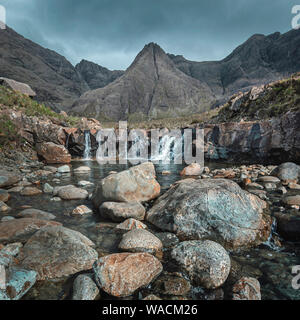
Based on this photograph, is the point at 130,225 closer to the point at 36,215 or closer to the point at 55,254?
the point at 55,254

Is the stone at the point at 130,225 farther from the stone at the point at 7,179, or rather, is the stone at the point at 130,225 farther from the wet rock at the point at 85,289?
the stone at the point at 7,179

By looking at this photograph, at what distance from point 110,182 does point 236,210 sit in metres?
3.59

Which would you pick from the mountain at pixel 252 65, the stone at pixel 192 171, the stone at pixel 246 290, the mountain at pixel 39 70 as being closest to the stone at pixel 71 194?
the stone at pixel 246 290

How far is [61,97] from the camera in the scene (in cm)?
9675

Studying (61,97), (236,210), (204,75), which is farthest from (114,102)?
(236,210)

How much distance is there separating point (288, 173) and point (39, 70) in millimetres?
131057

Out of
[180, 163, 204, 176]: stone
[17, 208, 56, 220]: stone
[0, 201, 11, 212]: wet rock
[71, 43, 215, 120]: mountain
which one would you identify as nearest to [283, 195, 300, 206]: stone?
[180, 163, 204, 176]: stone

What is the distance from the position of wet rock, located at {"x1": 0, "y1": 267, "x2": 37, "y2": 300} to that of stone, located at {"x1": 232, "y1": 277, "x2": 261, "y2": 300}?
113 inches

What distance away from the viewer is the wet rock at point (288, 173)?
833 cm

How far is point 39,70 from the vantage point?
10625 cm

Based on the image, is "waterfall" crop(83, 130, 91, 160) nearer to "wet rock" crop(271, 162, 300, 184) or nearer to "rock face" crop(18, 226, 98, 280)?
"wet rock" crop(271, 162, 300, 184)

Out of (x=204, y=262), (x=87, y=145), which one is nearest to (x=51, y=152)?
(x=87, y=145)
